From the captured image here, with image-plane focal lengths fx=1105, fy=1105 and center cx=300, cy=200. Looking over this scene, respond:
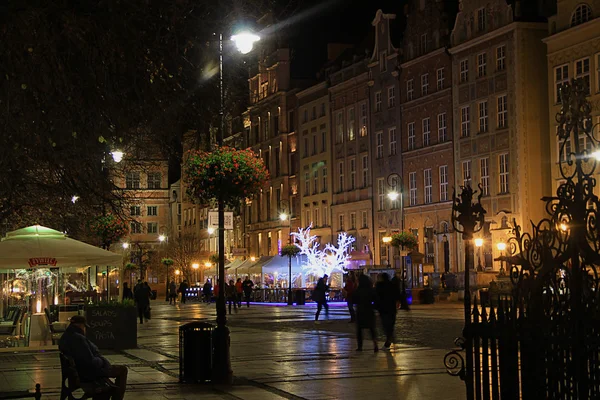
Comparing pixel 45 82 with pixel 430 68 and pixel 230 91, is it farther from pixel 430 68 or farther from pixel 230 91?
pixel 430 68

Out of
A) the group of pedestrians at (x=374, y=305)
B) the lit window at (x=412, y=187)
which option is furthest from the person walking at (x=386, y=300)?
the lit window at (x=412, y=187)

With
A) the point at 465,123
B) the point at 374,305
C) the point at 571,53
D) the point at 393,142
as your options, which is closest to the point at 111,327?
the point at 374,305

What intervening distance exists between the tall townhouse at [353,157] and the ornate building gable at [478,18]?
11303 millimetres

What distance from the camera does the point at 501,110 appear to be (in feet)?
177

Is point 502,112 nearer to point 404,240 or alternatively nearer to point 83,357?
point 404,240

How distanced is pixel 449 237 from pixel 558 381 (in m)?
49.7

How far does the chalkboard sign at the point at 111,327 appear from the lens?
81.1 feet

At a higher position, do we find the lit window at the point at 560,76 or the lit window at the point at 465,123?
the lit window at the point at 560,76

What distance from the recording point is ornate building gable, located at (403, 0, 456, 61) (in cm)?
6012

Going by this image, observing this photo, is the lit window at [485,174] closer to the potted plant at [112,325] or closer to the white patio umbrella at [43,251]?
the potted plant at [112,325]

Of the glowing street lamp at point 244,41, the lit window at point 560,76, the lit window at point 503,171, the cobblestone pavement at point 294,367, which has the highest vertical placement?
the lit window at point 560,76

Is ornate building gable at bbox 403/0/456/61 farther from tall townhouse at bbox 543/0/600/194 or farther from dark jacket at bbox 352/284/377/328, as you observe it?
dark jacket at bbox 352/284/377/328

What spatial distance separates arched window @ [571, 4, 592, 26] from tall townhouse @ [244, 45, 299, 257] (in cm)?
3202

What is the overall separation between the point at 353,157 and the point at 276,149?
14.7 metres
